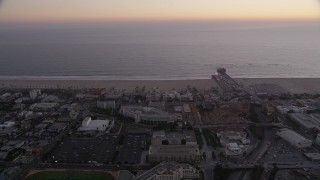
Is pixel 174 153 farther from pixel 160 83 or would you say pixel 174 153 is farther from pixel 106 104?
pixel 160 83

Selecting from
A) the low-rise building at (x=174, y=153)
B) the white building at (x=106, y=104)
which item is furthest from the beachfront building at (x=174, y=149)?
the white building at (x=106, y=104)

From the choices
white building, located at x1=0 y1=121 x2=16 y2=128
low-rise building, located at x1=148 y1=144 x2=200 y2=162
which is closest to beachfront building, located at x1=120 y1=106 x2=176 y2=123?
low-rise building, located at x1=148 y1=144 x2=200 y2=162

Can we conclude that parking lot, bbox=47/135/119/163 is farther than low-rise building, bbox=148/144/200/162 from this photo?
Yes

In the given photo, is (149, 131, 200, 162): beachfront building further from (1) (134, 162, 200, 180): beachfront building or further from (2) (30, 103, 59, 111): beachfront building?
(2) (30, 103, 59, 111): beachfront building

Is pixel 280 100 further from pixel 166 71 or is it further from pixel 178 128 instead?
pixel 166 71

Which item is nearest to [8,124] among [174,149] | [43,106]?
[43,106]

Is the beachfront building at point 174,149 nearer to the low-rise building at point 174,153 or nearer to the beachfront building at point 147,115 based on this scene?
the low-rise building at point 174,153
